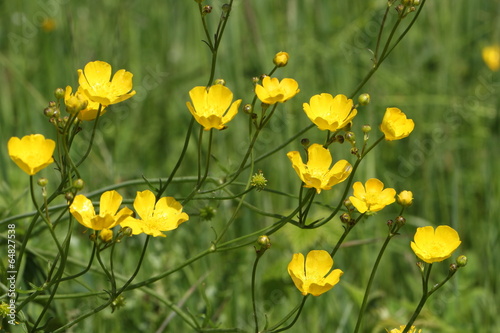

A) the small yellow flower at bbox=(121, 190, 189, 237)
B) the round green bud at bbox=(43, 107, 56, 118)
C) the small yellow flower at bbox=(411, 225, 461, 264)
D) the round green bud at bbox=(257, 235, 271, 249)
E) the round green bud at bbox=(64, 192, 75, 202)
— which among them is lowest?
the small yellow flower at bbox=(411, 225, 461, 264)

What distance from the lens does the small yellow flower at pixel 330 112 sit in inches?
52.4

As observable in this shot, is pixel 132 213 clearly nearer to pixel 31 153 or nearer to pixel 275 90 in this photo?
pixel 31 153

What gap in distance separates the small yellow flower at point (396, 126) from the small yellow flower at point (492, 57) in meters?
1.99

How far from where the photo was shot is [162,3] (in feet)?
10.6

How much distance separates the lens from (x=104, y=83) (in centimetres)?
136

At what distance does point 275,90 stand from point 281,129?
1279mm

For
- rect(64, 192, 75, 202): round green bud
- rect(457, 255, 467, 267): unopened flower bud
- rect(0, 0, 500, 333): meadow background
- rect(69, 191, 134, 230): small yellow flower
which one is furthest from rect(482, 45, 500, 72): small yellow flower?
rect(64, 192, 75, 202): round green bud

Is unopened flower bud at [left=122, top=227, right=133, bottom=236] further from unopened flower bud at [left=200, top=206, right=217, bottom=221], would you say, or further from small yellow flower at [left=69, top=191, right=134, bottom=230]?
unopened flower bud at [left=200, top=206, right=217, bottom=221]

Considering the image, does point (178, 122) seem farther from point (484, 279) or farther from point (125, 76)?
point (125, 76)

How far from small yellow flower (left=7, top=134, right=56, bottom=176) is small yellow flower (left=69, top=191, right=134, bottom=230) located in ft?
0.28

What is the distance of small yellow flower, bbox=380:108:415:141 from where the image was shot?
4.43 ft

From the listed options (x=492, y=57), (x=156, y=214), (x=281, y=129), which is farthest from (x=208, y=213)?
(x=492, y=57)

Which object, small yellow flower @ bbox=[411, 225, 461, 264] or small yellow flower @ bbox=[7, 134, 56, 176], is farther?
small yellow flower @ bbox=[411, 225, 461, 264]

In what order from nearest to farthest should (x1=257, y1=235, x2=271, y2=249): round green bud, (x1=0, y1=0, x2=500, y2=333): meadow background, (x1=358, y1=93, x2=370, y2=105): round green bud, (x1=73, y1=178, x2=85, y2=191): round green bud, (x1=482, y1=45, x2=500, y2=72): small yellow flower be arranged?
(x1=73, y1=178, x2=85, y2=191): round green bud, (x1=257, y1=235, x2=271, y2=249): round green bud, (x1=358, y1=93, x2=370, y2=105): round green bud, (x1=0, y1=0, x2=500, y2=333): meadow background, (x1=482, y1=45, x2=500, y2=72): small yellow flower
